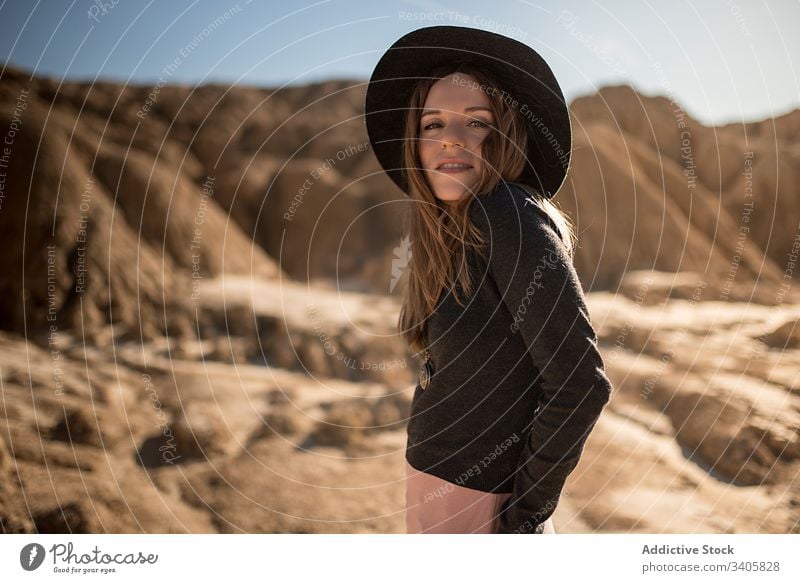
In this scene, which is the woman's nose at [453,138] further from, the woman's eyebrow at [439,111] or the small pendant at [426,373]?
the small pendant at [426,373]

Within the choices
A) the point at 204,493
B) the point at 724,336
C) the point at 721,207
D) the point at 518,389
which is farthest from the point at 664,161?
the point at 518,389

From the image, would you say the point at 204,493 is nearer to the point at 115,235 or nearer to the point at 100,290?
the point at 100,290

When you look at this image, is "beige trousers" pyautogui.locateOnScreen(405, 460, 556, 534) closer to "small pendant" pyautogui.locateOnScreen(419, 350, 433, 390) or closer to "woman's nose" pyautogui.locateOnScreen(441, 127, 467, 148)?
"small pendant" pyautogui.locateOnScreen(419, 350, 433, 390)

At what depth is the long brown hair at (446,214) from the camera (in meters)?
1.40

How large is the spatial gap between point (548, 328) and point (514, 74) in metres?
0.74

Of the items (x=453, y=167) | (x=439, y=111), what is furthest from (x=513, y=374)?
(x=439, y=111)

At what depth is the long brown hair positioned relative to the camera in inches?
55.1

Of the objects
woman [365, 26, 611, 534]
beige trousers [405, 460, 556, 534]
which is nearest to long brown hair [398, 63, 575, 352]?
woman [365, 26, 611, 534]

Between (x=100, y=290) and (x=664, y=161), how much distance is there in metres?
Result: 13.9

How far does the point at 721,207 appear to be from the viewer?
14320mm

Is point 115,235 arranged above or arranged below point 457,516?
above

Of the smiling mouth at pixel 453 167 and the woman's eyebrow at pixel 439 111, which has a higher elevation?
the woman's eyebrow at pixel 439 111

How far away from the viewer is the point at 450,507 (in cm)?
144

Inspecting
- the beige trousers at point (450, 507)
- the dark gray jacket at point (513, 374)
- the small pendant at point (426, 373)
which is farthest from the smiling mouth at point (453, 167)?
the beige trousers at point (450, 507)
